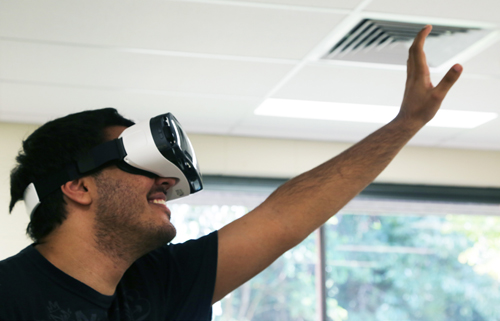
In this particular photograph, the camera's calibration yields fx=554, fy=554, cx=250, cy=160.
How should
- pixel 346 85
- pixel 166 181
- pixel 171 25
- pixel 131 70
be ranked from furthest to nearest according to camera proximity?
1. pixel 346 85
2. pixel 131 70
3. pixel 171 25
4. pixel 166 181

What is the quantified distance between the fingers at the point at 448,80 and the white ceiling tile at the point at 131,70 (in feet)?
5.55

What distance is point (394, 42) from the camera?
2672 millimetres

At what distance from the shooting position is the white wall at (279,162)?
152 inches

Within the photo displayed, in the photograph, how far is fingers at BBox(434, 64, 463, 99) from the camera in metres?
1.18

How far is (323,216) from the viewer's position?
4.64 feet

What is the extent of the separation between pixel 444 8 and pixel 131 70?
1615 millimetres

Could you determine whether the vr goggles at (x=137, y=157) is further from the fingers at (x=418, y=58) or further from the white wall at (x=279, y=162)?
the white wall at (x=279, y=162)

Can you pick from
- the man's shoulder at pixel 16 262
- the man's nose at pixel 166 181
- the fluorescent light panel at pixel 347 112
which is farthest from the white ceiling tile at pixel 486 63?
the man's shoulder at pixel 16 262

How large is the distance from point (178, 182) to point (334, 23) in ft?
4.22

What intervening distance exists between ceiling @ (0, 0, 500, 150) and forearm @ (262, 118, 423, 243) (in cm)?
101

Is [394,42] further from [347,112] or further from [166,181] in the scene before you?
[166,181]

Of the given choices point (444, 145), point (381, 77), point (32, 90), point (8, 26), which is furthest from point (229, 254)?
point (444, 145)

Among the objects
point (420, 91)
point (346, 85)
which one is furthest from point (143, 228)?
point (346, 85)

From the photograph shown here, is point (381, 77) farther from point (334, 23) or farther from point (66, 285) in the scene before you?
point (66, 285)
